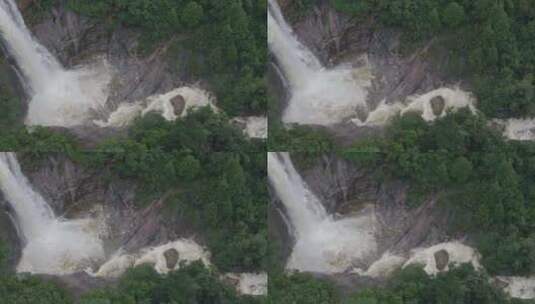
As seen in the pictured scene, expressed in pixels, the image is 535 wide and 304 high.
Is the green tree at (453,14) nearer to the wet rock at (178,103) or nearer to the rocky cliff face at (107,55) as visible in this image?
the rocky cliff face at (107,55)

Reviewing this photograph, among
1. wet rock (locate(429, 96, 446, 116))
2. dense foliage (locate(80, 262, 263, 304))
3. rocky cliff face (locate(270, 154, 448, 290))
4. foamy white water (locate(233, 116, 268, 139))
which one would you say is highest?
wet rock (locate(429, 96, 446, 116))

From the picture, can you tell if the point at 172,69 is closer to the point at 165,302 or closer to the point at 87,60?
the point at 87,60

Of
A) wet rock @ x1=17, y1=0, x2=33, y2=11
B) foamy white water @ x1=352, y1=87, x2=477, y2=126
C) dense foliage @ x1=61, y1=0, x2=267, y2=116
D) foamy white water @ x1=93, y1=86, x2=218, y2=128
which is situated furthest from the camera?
wet rock @ x1=17, y1=0, x2=33, y2=11

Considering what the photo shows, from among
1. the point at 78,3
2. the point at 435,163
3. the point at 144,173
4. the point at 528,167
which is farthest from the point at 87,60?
the point at 528,167

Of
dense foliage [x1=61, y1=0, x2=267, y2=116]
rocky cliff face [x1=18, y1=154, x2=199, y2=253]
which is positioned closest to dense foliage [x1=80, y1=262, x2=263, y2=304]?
rocky cliff face [x1=18, y1=154, x2=199, y2=253]

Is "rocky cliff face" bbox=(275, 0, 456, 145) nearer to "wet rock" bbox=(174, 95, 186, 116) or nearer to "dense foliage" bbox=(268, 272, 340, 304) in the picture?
"wet rock" bbox=(174, 95, 186, 116)

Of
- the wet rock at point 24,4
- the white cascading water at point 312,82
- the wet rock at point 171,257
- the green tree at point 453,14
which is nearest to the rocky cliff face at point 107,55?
the wet rock at point 24,4
